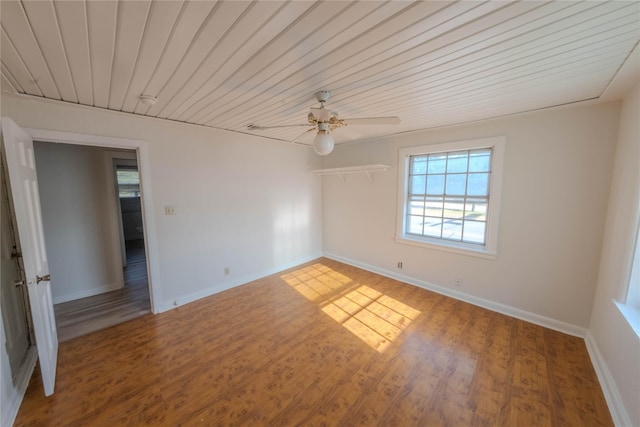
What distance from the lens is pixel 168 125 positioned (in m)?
2.90

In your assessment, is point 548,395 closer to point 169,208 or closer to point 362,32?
point 362,32

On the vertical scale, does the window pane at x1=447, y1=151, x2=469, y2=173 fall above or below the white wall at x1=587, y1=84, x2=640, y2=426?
above

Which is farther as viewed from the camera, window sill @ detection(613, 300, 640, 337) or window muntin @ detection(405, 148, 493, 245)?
window muntin @ detection(405, 148, 493, 245)

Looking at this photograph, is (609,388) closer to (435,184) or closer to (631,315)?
(631,315)

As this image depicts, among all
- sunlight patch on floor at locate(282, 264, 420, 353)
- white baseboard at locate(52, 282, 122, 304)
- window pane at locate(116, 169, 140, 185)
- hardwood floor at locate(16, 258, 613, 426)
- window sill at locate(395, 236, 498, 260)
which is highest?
window pane at locate(116, 169, 140, 185)

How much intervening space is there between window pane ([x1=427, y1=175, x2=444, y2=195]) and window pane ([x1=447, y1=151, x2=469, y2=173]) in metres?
0.17

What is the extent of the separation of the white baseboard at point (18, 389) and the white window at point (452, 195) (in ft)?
→ 13.5

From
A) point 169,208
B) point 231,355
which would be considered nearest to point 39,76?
point 169,208

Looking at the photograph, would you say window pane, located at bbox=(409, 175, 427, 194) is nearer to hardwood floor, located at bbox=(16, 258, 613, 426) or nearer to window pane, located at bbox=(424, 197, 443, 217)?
window pane, located at bbox=(424, 197, 443, 217)

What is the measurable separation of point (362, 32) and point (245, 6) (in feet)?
1.94

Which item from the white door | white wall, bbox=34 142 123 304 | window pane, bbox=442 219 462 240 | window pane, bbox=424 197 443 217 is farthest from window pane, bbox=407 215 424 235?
white wall, bbox=34 142 123 304

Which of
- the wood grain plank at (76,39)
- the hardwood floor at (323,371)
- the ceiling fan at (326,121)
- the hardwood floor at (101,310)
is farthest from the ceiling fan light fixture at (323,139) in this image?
the hardwood floor at (101,310)

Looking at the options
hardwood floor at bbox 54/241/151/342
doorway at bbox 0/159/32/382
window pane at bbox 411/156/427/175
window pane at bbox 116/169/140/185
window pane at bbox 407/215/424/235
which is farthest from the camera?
window pane at bbox 116/169/140/185

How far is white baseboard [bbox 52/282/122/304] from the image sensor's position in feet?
10.6
